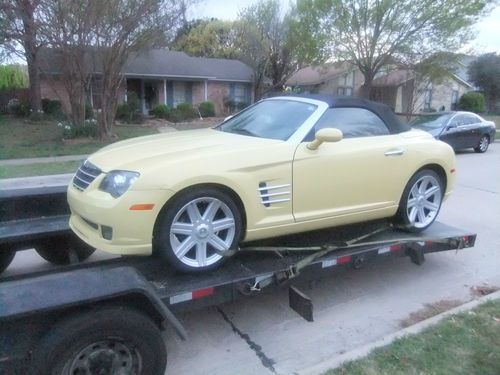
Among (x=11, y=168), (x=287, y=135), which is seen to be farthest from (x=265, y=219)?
(x=11, y=168)

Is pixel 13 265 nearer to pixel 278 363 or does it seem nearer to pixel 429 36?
pixel 278 363

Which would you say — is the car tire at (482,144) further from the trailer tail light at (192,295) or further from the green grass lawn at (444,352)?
the trailer tail light at (192,295)

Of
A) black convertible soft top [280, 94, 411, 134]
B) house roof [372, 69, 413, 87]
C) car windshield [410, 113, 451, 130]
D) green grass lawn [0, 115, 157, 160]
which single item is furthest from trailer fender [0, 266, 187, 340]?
house roof [372, 69, 413, 87]

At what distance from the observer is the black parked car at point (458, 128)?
1457 cm

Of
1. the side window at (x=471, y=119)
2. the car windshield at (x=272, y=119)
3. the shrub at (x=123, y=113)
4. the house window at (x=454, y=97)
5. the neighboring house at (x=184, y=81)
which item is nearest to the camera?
the car windshield at (x=272, y=119)

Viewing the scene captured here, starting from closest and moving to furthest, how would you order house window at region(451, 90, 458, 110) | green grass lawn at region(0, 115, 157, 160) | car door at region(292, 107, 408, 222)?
car door at region(292, 107, 408, 222) < green grass lawn at region(0, 115, 157, 160) < house window at region(451, 90, 458, 110)

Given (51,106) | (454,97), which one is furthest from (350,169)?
(454,97)

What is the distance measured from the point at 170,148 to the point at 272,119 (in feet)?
3.81

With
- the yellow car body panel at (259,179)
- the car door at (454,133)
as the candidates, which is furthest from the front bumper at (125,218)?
the car door at (454,133)

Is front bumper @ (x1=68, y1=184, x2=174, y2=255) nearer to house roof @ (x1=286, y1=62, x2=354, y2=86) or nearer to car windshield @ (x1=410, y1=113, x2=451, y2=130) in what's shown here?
car windshield @ (x1=410, y1=113, x2=451, y2=130)

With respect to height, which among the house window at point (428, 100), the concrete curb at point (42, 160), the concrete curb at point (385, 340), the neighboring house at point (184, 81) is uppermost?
the neighboring house at point (184, 81)

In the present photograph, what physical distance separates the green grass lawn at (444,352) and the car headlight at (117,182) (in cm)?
190

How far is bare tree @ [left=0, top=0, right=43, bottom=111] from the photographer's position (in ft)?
44.7

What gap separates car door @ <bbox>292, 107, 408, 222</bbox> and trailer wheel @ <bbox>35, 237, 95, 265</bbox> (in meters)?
2.25
